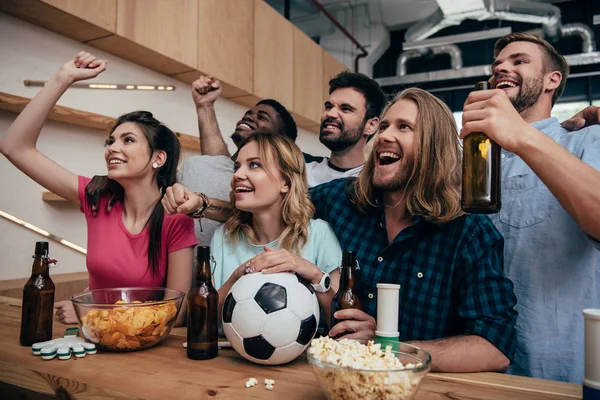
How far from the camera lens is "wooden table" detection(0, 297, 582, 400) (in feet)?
2.94

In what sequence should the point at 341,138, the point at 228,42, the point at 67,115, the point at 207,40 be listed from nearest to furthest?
the point at 341,138 < the point at 67,115 < the point at 207,40 < the point at 228,42

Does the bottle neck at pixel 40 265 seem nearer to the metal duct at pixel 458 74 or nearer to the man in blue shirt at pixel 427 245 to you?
the man in blue shirt at pixel 427 245

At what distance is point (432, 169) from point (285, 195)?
1.64 ft

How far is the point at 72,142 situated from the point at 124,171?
141 cm

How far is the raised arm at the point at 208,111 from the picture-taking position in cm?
214

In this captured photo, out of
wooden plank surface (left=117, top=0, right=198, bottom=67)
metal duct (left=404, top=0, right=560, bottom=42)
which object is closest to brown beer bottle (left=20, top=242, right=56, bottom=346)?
wooden plank surface (left=117, top=0, right=198, bottom=67)

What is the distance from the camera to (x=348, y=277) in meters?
1.10

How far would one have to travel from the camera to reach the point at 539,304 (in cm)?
141

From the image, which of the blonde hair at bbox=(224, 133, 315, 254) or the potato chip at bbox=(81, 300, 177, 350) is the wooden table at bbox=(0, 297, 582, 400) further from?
the blonde hair at bbox=(224, 133, 315, 254)

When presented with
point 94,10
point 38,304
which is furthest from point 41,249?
point 94,10

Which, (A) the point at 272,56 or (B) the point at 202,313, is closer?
(B) the point at 202,313

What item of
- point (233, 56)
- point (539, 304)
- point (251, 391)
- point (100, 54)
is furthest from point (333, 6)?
point (251, 391)

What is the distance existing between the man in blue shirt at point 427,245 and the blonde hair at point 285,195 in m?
0.11

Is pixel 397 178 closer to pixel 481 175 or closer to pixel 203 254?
pixel 481 175
